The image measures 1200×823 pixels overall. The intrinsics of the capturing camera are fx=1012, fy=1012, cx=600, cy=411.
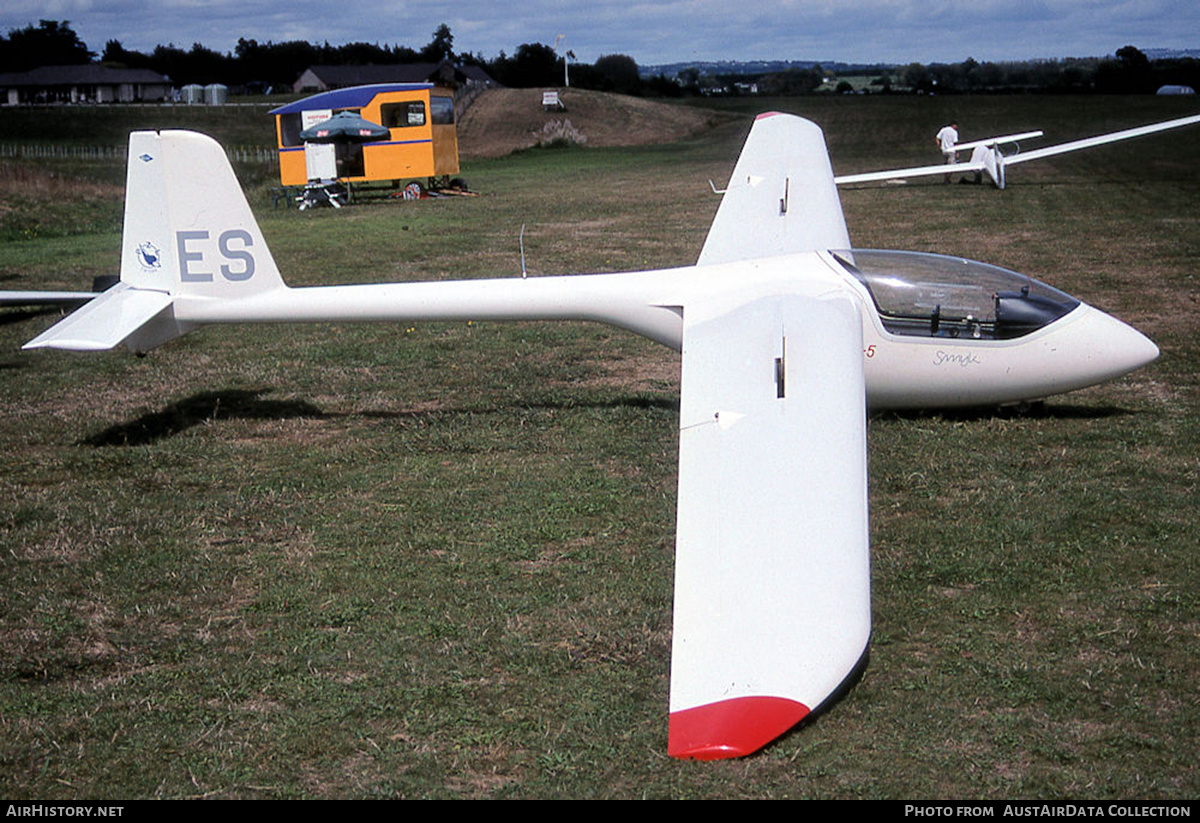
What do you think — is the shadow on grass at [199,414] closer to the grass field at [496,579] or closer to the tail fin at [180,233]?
the grass field at [496,579]

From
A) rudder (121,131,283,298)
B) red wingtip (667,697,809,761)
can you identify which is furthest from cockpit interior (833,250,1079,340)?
rudder (121,131,283,298)

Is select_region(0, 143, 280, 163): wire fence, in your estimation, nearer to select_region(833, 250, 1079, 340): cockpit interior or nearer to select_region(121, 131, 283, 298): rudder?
select_region(121, 131, 283, 298): rudder

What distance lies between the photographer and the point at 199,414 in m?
10.5

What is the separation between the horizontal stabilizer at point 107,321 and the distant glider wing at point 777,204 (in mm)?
5135

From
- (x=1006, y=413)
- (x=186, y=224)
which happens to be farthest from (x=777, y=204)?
(x=186, y=224)

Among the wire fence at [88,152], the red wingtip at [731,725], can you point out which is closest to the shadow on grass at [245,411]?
the red wingtip at [731,725]

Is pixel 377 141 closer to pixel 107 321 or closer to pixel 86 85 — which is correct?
pixel 107 321

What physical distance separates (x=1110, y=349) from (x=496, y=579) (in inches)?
227

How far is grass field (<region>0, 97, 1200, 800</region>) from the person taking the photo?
15.4 ft

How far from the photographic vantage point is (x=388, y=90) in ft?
109

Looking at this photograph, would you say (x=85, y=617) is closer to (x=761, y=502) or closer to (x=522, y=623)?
(x=522, y=623)

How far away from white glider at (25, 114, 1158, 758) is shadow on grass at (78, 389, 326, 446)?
103cm

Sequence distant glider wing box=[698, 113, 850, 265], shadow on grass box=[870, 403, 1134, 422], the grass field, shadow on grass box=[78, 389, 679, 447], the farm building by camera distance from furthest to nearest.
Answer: the farm building, shadow on grass box=[78, 389, 679, 447], distant glider wing box=[698, 113, 850, 265], shadow on grass box=[870, 403, 1134, 422], the grass field

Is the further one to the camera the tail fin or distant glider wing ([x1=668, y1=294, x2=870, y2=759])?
the tail fin
